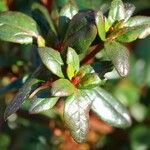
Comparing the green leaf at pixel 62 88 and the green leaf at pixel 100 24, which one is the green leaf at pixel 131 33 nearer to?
the green leaf at pixel 100 24

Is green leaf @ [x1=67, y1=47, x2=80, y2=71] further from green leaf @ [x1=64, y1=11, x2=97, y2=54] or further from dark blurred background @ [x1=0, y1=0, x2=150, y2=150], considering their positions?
dark blurred background @ [x1=0, y1=0, x2=150, y2=150]

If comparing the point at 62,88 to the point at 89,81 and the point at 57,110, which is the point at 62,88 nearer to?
the point at 89,81

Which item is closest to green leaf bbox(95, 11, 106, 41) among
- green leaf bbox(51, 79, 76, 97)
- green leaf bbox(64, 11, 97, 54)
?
green leaf bbox(64, 11, 97, 54)

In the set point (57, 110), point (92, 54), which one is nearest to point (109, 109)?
point (92, 54)

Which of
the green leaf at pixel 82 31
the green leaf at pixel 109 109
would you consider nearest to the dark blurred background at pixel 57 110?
the green leaf at pixel 109 109

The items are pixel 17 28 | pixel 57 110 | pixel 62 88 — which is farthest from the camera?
pixel 57 110

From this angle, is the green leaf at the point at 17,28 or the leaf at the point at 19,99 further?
the green leaf at the point at 17,28

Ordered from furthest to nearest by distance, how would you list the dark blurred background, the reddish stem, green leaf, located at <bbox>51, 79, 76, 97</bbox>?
the dark blurred background → the reddish stem → green leaf, located at <bbox>51, 79, 76, 97</bbox>
